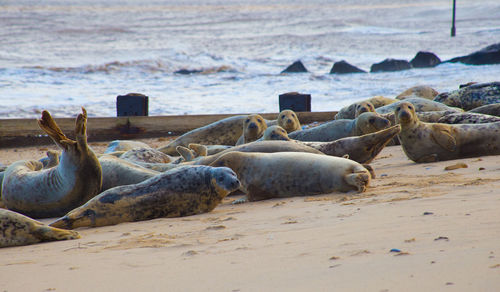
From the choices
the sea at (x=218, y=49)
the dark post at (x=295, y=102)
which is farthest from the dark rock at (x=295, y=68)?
the dark post at (x=295, y=102)

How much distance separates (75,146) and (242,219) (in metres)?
1.36

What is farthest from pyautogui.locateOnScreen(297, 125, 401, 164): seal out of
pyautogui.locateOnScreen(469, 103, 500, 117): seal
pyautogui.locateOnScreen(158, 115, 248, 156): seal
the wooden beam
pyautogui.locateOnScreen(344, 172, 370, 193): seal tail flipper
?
the wooden beam

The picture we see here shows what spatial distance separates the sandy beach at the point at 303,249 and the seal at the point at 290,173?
33 cm

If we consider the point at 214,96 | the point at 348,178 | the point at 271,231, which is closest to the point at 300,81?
the point at 214,96

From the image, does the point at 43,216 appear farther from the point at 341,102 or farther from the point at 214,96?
the point at 214,96

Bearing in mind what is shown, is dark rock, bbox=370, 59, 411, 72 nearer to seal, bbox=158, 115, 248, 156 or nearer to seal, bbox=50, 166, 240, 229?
seal, bbox=158, 115, 248, 156

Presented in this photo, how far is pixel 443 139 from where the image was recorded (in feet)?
18.8

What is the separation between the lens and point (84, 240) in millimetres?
3395

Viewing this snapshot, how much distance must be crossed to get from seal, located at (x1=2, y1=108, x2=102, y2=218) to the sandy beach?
25.4 inches

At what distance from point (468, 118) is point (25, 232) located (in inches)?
181

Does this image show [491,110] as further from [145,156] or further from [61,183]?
[61,183]

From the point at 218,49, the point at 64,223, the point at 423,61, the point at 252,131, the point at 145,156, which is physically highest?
the point at 218,49

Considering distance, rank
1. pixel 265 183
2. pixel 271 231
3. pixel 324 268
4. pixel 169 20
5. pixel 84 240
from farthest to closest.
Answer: pixel 169 20 → pixel 265 183 → pixel 84 240 → pixel 271 231 → pixel 324 268

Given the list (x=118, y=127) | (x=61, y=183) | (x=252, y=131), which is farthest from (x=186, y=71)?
(x=61, y=183)
